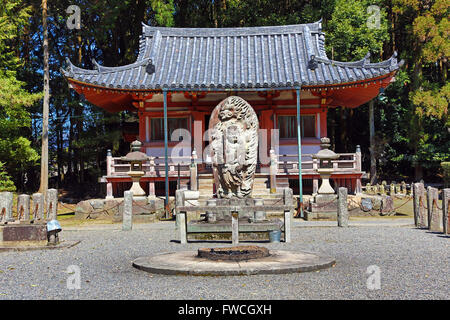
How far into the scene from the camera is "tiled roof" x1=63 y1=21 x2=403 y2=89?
18.3m

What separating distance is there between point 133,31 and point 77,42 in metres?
3.66

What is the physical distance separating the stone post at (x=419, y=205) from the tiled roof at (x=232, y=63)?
6622 mm

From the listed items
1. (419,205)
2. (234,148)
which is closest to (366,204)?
(419,205)

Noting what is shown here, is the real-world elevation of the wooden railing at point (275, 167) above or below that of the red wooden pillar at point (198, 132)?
below

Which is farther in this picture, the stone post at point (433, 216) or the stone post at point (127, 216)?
the stone post at point (127, 216)

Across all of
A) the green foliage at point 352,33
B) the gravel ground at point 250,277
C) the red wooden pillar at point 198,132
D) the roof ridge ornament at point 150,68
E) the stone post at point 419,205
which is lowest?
the gravel ground at point 250,277

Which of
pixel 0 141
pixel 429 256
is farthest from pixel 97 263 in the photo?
pixel 0 141

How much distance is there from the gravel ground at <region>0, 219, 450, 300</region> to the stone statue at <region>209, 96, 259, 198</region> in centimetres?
199

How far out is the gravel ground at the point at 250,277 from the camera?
5316mm

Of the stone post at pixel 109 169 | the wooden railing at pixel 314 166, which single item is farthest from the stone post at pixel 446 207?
the stone post at pixel 109 169

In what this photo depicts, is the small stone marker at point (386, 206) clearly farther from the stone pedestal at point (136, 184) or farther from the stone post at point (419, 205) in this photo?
the stone pedestal at point (136, 184)

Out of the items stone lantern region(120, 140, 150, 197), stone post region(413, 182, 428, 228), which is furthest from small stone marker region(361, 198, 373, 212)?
stone lantern region(120, 140, 150, 197)

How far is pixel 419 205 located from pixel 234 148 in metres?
5.54

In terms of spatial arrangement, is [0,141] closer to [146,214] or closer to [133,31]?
[146,214]
